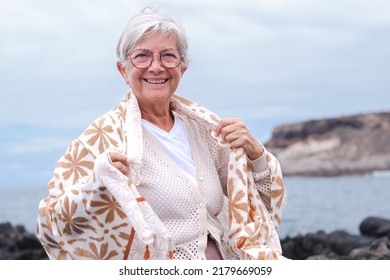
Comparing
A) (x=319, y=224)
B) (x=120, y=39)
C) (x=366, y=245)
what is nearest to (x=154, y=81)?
(x=120, y=39)

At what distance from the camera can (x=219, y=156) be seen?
8.92ft

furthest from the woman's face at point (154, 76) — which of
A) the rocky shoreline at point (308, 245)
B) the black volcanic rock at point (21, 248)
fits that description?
the black volcanic rock at point (21, 248)

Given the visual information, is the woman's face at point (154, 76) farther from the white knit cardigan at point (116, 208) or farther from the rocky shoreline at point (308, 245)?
the rocky shoreline at point (308, 245)

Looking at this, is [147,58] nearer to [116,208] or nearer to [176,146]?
[176,146]

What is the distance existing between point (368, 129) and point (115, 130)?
62.0 metres

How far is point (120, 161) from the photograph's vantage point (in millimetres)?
2266

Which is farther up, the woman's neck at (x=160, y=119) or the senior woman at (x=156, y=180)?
the woman's neck at (x=160, y=119)

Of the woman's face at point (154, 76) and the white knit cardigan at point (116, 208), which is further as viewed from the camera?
the woman's face at point (154, 76)

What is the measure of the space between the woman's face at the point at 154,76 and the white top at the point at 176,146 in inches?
4.0

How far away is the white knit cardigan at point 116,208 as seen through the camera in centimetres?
225

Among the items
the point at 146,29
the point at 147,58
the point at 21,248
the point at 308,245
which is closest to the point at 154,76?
the point at 147,58

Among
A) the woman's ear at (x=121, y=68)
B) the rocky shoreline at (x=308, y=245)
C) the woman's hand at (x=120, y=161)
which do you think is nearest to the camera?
the woman's hand at (x=120, y=161)
